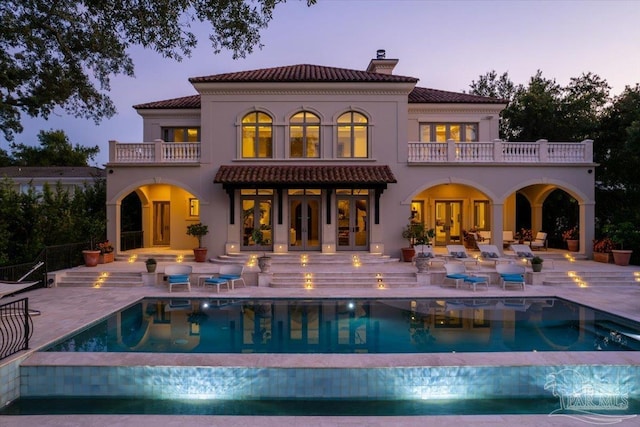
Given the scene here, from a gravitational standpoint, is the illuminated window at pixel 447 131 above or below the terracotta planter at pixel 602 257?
above

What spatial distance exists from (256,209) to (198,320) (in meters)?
9.39

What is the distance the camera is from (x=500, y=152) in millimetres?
20109


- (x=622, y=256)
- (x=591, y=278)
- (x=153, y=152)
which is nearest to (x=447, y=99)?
(x=622, y=256)

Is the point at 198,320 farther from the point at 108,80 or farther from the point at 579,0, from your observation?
the point at 579,0

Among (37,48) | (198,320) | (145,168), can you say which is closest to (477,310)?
(198,320)

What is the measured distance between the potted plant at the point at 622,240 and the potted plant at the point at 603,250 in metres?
0.29

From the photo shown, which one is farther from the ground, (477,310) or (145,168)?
(145,168)

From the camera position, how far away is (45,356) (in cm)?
784

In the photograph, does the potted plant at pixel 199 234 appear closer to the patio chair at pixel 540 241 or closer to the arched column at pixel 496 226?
the arched column at pixel 496 226

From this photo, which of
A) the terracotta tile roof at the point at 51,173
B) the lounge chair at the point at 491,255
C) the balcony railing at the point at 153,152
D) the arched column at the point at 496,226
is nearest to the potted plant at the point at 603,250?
the arched column at the point at 496,226

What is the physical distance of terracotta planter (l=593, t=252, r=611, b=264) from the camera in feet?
62.0

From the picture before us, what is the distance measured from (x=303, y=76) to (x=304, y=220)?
24.6 ft

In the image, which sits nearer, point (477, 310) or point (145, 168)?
point (477, 310)

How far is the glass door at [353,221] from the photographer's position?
66.0 feet
